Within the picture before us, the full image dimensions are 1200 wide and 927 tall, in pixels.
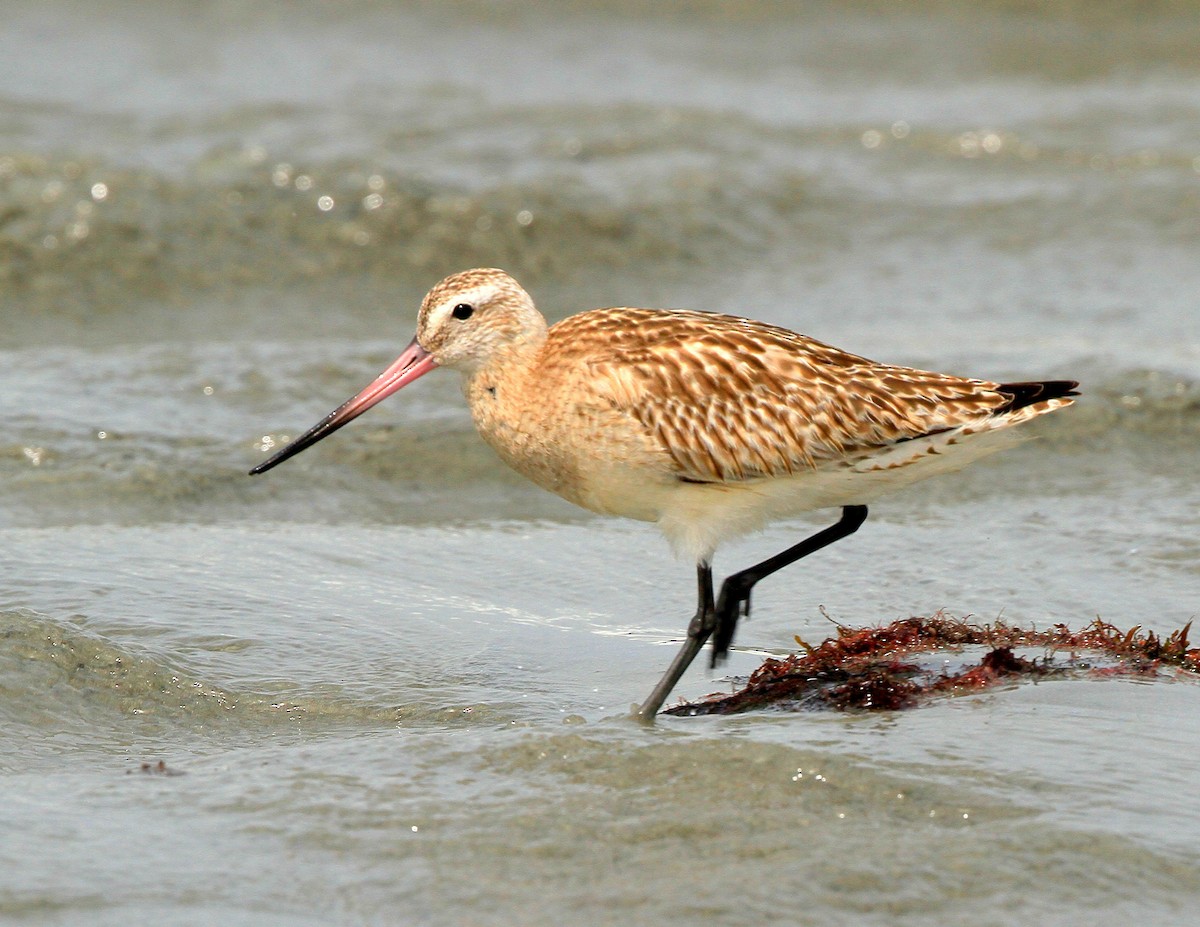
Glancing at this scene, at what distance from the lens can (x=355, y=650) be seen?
6.90 meters

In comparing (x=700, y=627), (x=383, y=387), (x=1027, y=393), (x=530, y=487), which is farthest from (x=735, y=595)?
(x=530, y=487)

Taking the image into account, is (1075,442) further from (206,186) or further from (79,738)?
(206,186)

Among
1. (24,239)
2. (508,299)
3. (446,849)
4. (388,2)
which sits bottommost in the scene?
(446,849)

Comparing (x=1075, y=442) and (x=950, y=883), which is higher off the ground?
(x=1075, y=442)

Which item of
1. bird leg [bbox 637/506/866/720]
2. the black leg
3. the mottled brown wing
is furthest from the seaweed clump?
the mottled brown wing

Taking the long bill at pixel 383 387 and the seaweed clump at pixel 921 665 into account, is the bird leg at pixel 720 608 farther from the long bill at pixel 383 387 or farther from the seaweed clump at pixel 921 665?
the long bill at pixel 383 387

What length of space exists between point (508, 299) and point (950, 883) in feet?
9.47

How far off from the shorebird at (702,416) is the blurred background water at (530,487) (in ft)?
2.53

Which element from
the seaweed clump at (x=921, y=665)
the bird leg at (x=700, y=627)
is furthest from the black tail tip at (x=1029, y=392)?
the bird leg at (x=700, y=627)

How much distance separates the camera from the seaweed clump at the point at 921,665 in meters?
5.96

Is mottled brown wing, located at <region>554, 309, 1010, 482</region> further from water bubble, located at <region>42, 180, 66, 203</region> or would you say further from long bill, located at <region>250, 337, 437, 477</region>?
water bubble, located at <region>42, 180, 66, 203</region>

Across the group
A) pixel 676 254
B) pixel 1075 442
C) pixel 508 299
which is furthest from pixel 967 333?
pixel 508 299

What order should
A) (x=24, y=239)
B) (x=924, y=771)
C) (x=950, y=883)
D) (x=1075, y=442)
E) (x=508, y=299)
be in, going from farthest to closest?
(x=24, y=239) → (x=1075, y=442) → (x=508, y=299) → (x=924, y=771) → (x=950, y=883)

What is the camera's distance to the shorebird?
626 centimetres
